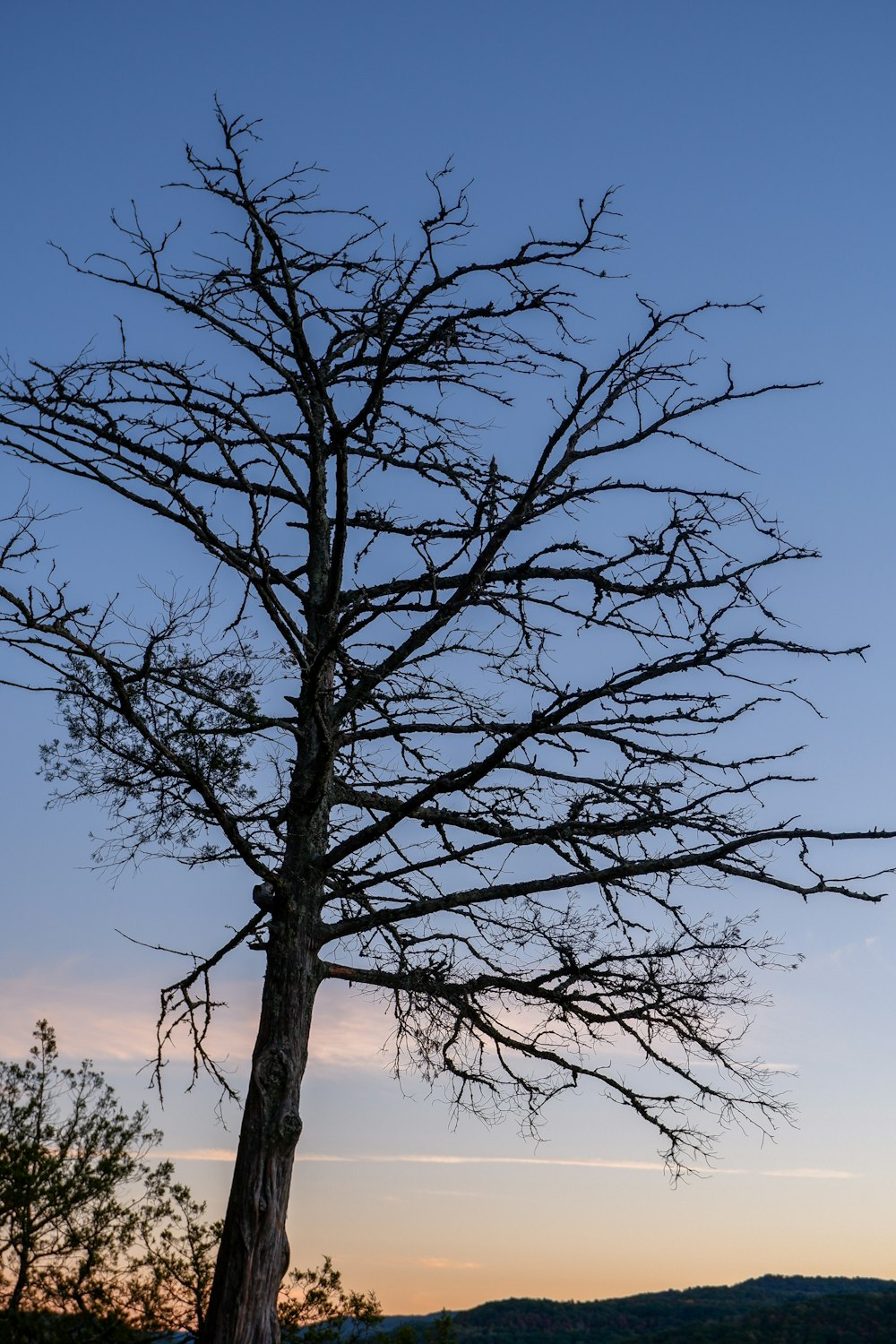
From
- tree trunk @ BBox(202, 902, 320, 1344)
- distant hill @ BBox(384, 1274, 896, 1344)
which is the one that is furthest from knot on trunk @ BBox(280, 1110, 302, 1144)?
distant hill @ BBox(384, 1274, 896, 1344)

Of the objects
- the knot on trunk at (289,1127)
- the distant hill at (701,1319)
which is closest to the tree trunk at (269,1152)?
the knot on trunk at (289,1127)

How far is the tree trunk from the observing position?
677 cm

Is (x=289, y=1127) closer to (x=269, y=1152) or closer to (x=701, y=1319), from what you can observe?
(x=269, y=1152)

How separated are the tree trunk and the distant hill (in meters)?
16.7

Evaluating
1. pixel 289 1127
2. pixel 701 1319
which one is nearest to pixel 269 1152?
pixel 289 1127

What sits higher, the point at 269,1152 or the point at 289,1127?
the point at 289,1127

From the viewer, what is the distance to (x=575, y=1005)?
328 inches

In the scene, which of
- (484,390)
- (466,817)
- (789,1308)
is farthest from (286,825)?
(789,1308)

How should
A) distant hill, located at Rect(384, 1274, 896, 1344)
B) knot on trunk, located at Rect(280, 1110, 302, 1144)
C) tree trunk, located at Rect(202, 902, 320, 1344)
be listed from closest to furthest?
tree trunk, located at Rect(202, 902, 320, 1344), knot on trunk, located at Rect(280, 1110, 302, 1144), distant hill, located at Rect(384, 1274, 896, 1344)

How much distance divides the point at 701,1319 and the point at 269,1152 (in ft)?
76.1

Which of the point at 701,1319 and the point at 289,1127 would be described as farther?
the point at 701,1319

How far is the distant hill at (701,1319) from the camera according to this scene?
22766 millimetres

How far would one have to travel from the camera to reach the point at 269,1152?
707cm

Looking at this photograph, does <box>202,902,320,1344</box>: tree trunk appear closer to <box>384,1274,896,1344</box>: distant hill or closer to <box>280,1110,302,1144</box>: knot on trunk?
<box>280,1110,302,1144</box>: knot on trunk
